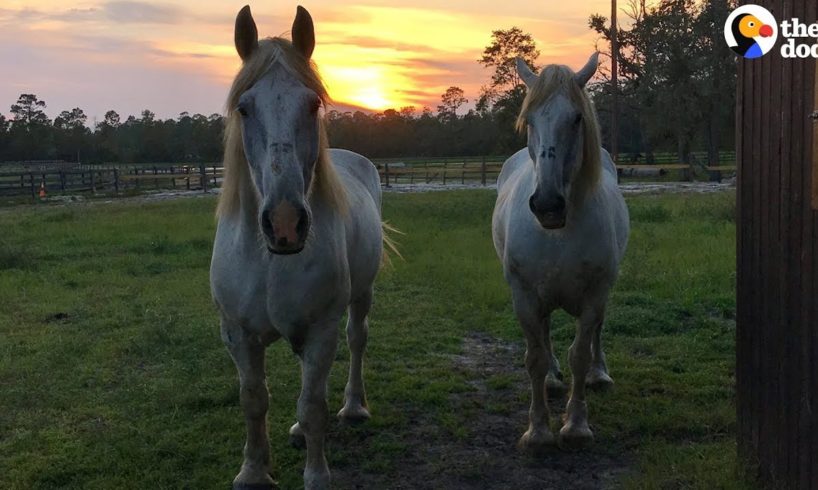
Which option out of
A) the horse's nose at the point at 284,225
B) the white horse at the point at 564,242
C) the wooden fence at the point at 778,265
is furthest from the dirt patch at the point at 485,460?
the horse's nose at the point at 284,225

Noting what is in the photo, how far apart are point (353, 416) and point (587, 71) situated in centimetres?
270

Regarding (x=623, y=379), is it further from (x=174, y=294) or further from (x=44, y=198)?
(x=44, y=198)

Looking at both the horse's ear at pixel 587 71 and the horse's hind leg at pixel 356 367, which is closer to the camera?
the horse's ear at pixel 587 71

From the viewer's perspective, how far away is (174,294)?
8883 mm

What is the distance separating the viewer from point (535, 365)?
4203 millimetres

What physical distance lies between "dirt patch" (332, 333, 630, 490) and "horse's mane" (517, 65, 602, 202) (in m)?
1.57

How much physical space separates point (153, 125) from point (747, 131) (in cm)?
6190

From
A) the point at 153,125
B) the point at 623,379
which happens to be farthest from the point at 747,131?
the point at 153,125

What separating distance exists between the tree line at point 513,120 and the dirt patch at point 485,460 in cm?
203

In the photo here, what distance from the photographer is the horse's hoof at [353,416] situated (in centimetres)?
459

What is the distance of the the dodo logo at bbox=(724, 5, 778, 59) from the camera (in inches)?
127

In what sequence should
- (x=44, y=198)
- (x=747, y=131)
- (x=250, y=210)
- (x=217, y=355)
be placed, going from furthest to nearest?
(x=44, y=198)
(x=217, y=355)
(x=747, y=131)
(x=250, y=210)

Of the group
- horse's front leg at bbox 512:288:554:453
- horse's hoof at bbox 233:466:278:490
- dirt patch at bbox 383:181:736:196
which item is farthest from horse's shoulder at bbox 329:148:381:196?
dirt patch at bbox 383:181:736:196

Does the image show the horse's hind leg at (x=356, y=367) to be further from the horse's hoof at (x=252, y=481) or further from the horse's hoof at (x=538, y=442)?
the horse's hoof at (x=538, y=442)
